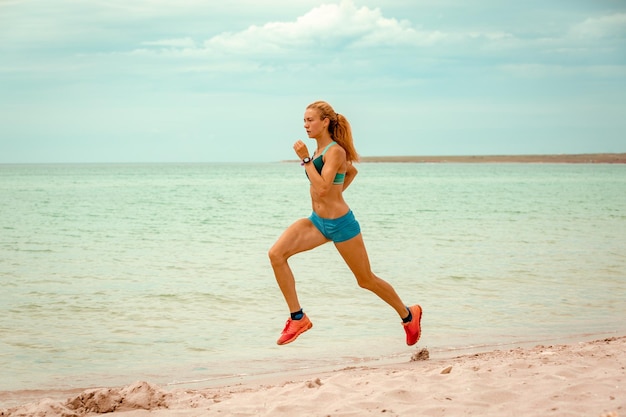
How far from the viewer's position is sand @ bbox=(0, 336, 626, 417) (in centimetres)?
514

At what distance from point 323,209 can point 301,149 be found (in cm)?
51

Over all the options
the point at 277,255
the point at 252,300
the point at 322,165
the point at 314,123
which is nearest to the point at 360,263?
the point at 277,255

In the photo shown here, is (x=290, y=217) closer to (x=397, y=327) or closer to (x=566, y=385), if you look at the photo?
(x=397, y=327)

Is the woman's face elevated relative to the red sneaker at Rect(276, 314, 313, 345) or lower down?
elevated

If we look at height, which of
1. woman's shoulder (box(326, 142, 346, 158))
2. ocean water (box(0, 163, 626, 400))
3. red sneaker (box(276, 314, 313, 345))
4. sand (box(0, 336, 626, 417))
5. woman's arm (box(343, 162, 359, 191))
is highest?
woman's shoulder (box(326, 142, 346, 158))

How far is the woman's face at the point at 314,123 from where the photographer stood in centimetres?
606

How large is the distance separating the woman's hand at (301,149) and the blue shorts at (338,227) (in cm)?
50

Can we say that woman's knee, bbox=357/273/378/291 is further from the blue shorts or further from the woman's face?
the woman's face

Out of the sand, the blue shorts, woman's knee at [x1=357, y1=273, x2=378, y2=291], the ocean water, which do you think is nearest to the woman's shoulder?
the blue shorts

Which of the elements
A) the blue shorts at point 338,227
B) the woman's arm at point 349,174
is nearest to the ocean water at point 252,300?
the blue shorts at point 338,227

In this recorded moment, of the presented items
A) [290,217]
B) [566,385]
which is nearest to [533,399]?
[566,385]

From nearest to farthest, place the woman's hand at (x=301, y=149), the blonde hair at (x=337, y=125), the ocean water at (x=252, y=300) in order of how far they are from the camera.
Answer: the woman's hand at (x=301, y=149)
the blonde hair at (x=337, y=125)
the ocean water at (x=252, y=300)

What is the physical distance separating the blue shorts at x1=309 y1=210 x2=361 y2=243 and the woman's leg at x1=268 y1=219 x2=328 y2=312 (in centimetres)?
7

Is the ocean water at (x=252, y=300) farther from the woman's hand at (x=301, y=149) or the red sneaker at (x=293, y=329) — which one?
the woman's hand at (x=301, y=149)
